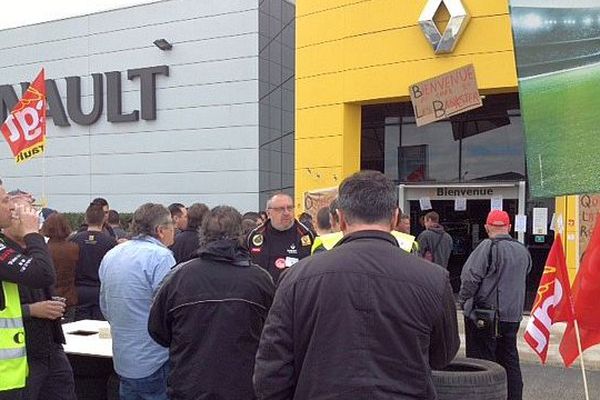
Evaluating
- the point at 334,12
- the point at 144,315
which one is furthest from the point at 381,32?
the point at 144,315

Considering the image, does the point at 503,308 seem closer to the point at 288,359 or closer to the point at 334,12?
the point at 288,359

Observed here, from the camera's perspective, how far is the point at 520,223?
11.0 m

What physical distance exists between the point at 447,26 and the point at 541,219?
12.7 feet

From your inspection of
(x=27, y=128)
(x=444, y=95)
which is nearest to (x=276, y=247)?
(x=444, y=95)

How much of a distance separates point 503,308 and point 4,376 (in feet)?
14.7

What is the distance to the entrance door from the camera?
40.2 feet

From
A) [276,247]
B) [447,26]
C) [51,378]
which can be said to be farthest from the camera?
[447,26]

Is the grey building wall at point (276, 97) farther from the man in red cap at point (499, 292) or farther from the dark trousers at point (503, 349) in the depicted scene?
the man in red cap at point (499, 292)

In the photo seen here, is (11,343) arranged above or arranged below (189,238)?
below

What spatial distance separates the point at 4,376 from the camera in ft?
11.0

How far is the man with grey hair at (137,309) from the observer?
13.7 ft

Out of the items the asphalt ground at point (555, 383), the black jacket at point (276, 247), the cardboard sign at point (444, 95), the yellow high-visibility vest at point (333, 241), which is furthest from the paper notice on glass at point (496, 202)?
the yellow high-visibility vest at point (333, 241)

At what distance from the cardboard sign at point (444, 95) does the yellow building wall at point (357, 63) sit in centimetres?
40

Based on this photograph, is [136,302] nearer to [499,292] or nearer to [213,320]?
[213,320]
